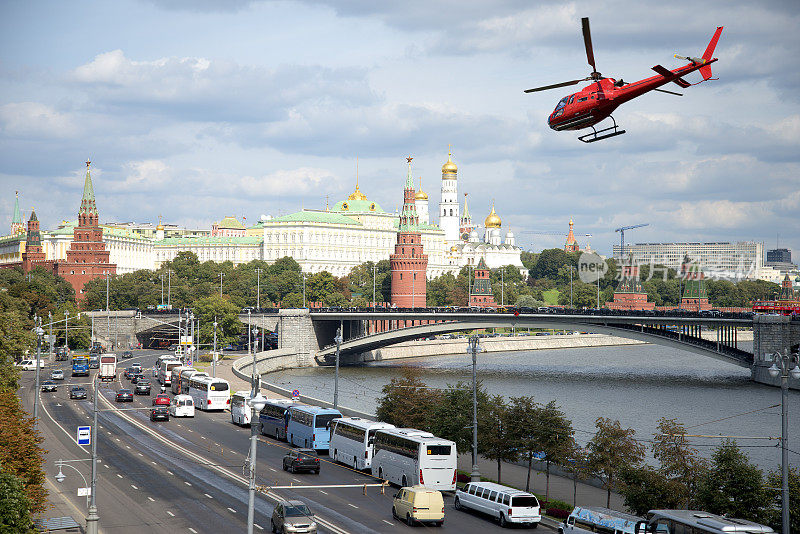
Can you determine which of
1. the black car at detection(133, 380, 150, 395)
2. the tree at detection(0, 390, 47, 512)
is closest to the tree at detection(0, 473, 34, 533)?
the tree at detection(0, 390, 47, 512)

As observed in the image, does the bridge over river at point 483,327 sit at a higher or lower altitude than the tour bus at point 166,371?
higher

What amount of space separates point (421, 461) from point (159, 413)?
1186 inches

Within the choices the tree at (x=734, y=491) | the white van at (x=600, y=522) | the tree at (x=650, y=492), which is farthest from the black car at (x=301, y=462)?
the tree at (x=734, y=491)

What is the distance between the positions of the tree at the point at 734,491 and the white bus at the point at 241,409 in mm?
34489

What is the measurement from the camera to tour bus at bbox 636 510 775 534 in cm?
2880

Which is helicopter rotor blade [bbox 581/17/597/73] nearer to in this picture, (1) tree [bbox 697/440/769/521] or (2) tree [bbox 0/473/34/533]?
(1) tree [bbox 697/440/769/521]

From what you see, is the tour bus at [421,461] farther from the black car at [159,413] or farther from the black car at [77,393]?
the black car at [77,393]

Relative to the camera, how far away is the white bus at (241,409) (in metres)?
64.6

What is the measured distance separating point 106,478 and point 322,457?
41.3 ft

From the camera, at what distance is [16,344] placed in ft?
263

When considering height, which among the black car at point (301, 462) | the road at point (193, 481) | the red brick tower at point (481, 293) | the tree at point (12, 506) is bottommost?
the road at point (193, 481)

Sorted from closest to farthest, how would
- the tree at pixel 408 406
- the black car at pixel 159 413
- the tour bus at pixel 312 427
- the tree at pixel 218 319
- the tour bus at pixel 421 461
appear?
the tour bus at pixel 421 461 < the tour bus at pixel 312 427 < the tree at pixel 408 406 < the black car at pixel 159 413 < the tree at pixel 218 319

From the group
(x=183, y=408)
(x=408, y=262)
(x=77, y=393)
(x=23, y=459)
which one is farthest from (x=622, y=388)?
(x=408, y=262)

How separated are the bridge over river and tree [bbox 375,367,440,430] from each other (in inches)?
2003
